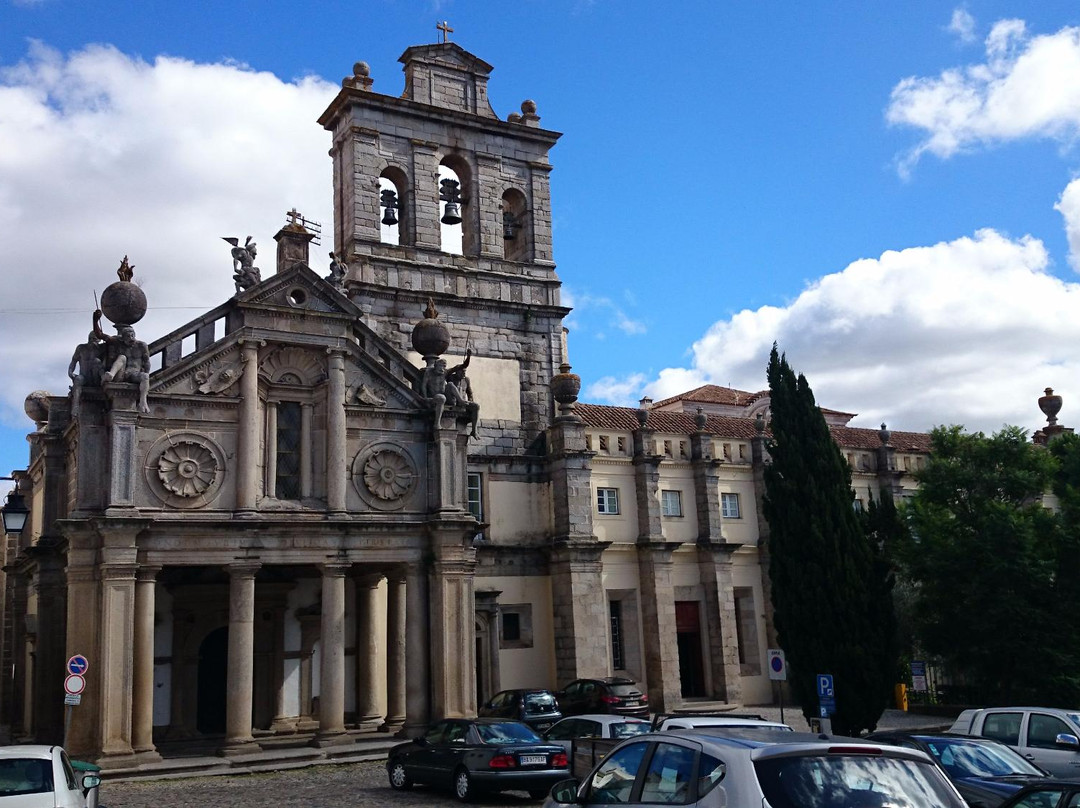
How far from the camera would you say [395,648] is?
2773 centimetres

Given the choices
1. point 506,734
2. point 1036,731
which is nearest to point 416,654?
point 506,734

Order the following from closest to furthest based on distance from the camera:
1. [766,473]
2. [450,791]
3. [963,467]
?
[450,791] → [766,473] → [963,467]

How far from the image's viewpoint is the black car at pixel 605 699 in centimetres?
2728

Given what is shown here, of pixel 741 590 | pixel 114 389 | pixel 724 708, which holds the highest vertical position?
pixel 114 389

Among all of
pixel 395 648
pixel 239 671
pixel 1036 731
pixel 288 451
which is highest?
pixel 288 451

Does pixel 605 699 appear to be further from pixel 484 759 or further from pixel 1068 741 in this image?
pixel 1068 741

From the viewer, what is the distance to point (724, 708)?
113ft

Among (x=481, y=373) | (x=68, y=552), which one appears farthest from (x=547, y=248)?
(x=68, y=552)

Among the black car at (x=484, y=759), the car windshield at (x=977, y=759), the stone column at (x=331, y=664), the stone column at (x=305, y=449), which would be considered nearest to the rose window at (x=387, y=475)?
the stone column at (x=305, y=449)

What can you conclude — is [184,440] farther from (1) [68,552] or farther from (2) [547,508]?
(2) [547,508]

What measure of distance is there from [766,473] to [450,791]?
12.2 metres

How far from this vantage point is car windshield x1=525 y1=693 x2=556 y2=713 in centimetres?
2509

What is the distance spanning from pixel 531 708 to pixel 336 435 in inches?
315

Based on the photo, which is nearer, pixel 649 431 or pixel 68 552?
pixel 68 552
